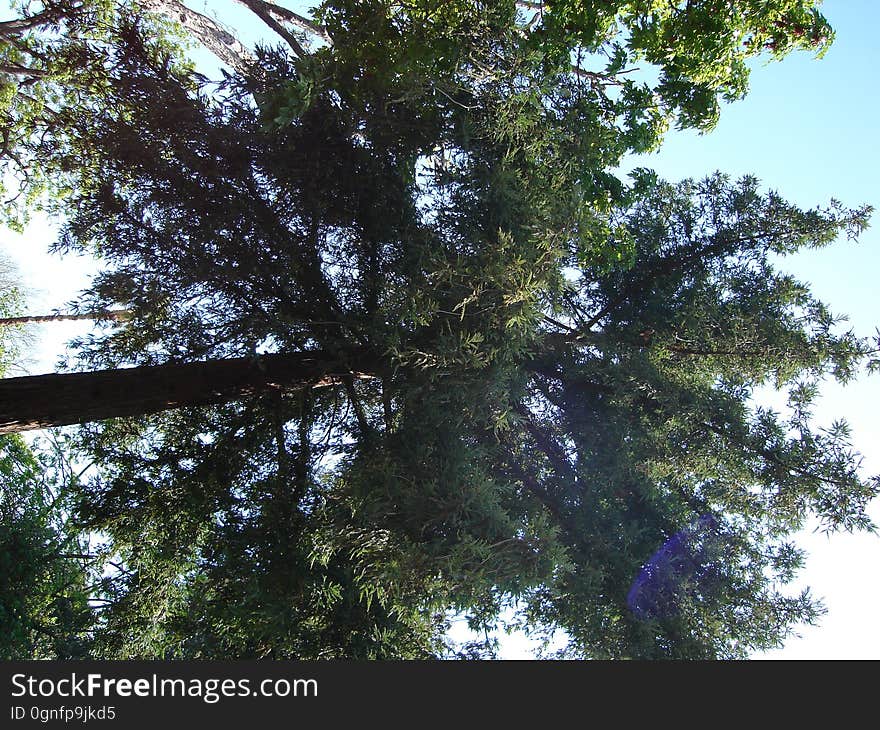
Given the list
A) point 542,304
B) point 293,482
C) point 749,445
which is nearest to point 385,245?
point 542,304

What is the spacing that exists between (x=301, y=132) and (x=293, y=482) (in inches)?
168

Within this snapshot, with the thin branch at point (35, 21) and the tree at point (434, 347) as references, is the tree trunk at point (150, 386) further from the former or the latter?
the thin branch at point (35, 21)

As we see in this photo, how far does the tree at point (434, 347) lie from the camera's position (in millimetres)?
6684

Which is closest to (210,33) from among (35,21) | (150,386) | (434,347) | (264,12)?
(264,12)

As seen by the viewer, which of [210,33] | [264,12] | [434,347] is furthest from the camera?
[210,33]

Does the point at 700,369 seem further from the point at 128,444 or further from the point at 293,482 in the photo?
the point at 128,444

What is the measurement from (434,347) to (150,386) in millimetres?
3205

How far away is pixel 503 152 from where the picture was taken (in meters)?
6.98

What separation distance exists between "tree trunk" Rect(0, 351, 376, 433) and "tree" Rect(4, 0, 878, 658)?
7 cm

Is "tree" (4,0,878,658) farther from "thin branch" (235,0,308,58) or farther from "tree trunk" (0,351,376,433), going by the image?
"thin branch" (235,0,308,58)

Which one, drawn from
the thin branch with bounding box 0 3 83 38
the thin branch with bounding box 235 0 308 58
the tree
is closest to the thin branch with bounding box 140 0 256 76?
the thin branch with bounding box 235 0 308 58

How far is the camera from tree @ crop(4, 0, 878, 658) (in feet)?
21.9

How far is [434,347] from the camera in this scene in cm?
677

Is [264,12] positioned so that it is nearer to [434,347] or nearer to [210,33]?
[210,33]
